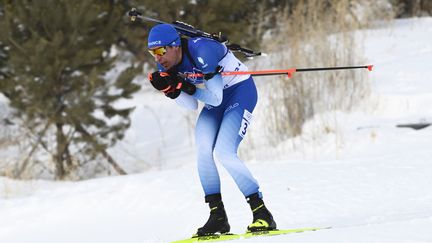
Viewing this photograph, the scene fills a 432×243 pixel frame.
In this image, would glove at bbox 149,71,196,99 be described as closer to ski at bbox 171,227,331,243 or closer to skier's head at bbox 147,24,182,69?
skier's head at bbox 147,24,182,69

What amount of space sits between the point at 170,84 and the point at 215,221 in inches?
42.2

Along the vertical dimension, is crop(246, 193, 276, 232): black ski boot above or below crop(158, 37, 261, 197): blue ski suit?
below

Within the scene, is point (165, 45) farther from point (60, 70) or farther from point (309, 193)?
point (60, 70)

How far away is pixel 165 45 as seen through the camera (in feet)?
17.8

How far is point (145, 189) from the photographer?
8.94 metres

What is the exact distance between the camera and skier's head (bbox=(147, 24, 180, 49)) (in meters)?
5.42

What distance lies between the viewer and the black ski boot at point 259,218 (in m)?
5.61

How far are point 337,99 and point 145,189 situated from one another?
4001 mm

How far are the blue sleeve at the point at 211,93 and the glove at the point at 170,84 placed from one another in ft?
0.18

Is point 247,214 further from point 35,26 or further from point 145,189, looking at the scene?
point 35,26

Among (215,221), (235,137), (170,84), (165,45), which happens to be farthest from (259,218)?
(165,45)

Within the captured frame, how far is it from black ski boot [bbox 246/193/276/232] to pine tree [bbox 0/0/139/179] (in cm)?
648

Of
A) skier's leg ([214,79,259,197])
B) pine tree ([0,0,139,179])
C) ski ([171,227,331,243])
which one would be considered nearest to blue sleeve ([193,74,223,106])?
skier's leg ([214,79,259,197])

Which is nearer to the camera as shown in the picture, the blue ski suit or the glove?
the glove
